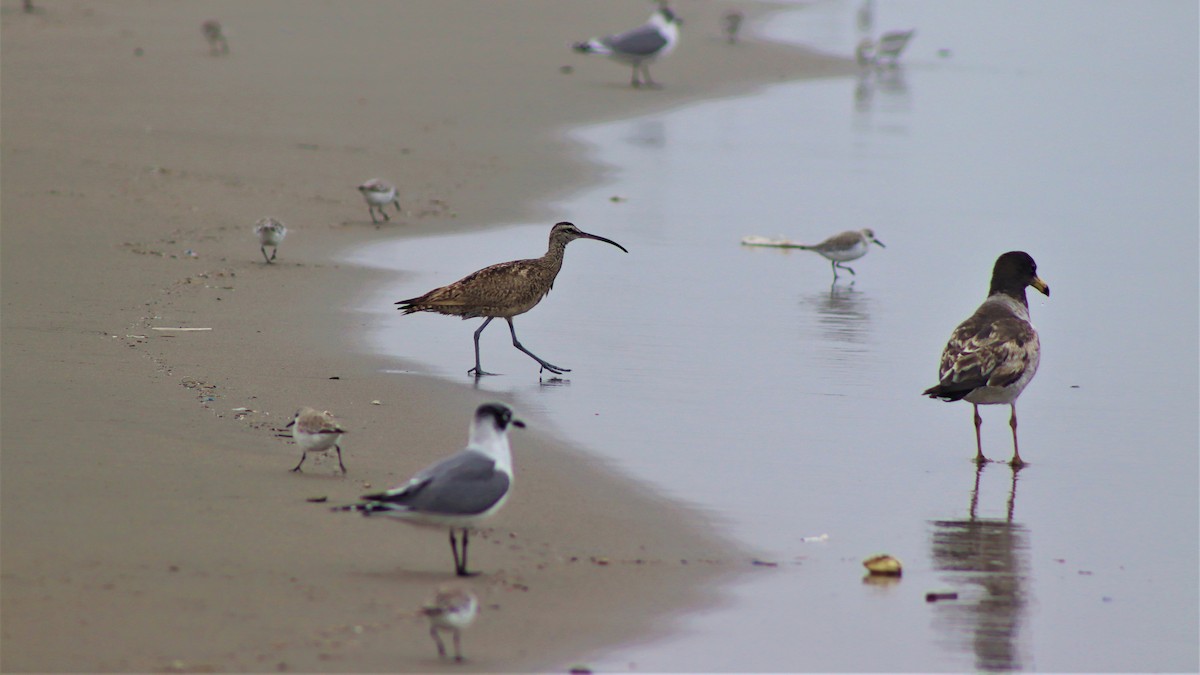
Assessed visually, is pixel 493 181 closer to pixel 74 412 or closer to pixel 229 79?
pixel 229 79

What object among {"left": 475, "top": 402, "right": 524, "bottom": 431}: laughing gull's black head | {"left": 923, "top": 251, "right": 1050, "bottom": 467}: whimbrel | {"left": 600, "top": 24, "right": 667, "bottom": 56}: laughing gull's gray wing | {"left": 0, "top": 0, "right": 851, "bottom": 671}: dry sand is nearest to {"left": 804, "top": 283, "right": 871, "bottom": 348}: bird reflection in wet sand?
{"left": 923, "top": 251, "right": 1050, "bottom": 467}: whimbrel

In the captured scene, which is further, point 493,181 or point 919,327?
point 493,181

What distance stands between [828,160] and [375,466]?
1525cm

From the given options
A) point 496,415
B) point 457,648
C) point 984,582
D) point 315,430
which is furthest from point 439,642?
point 984,582

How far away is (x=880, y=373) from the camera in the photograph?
1131 centimetres

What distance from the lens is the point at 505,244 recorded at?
15.5m

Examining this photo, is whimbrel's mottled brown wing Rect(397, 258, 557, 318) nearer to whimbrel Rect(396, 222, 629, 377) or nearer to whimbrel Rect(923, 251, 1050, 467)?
whimbrel Rect(396, 222, 629, 377)

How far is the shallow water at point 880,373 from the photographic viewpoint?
22.5 ft

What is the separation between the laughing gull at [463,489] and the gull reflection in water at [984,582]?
1.92m

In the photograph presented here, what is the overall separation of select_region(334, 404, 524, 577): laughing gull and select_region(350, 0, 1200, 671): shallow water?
86 cm

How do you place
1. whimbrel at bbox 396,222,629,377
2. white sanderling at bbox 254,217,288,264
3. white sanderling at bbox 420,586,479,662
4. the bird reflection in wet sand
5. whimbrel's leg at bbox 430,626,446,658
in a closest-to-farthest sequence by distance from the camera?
white sanderling at bbox 420,586,479,662, whimbrel's leg at bbox 430,626,446,658, whimbrel at bbox 396,222,629,377, the bird reflection in wet sand, white sanderling at bbox 254,217,288,264

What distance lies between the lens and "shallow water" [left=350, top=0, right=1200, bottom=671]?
22.5 feet

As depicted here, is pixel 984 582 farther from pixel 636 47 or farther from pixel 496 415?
pixel 636 47

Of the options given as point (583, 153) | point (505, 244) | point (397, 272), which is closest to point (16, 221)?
point (397, 272)
